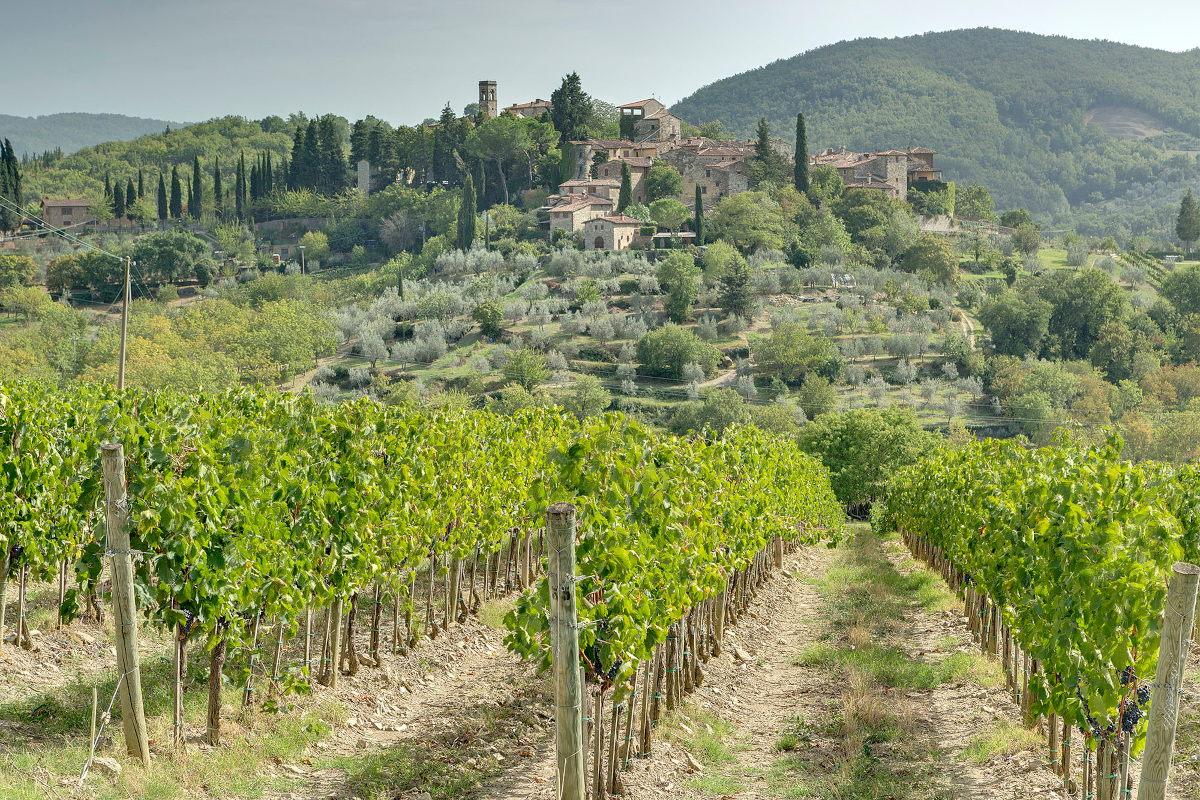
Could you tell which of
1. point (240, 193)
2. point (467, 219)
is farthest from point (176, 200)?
point (467, 219)

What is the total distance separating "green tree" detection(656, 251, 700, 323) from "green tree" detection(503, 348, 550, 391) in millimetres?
14713

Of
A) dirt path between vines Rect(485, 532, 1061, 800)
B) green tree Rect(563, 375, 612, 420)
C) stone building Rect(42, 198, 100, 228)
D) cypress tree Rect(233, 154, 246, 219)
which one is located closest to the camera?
dirt path between vines Rect(485, 532, 1061, 800)

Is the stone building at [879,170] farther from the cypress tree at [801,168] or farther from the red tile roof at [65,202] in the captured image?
the red tile roof at [65,202]

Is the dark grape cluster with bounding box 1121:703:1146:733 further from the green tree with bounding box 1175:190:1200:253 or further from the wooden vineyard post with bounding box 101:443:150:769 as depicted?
the green tree with bounding box 1175:190:1200:253

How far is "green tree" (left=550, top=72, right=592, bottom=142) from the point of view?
347 feet

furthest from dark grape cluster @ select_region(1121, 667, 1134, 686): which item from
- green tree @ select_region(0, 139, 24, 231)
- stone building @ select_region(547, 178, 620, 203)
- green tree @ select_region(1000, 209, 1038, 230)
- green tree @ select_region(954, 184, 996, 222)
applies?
green tree @ select_region(1000, 209, 1038, 230)

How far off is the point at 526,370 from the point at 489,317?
38.1 ft

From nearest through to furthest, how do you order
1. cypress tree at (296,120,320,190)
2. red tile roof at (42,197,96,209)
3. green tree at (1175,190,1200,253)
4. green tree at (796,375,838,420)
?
green tree at (796,375,838,420) → red tile roof at (42,197,96,209) → cypress tree at (296,120,320,190) → green tree at (1175,190,1200,253)

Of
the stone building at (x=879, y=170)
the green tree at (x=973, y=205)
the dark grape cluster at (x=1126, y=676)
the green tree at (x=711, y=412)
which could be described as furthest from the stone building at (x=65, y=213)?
the dark grape cluster at (x=1126, y=676)

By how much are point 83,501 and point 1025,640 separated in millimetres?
7209

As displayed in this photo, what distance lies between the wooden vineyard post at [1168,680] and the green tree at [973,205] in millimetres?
117569

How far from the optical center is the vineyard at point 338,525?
6.40 meters

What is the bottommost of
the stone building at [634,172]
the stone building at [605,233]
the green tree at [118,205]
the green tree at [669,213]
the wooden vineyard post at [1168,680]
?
the wooden vineyard post at [1168,680]

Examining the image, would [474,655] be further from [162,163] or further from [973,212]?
[162,163]
